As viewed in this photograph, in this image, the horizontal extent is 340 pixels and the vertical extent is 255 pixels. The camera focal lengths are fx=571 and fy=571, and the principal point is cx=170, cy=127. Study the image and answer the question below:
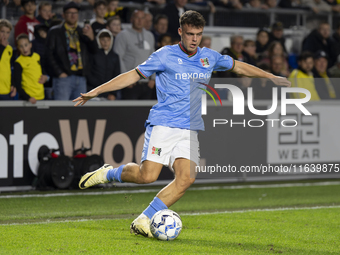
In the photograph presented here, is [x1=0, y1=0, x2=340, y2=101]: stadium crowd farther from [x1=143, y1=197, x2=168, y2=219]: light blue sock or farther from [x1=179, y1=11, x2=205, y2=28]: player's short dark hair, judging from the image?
[x1=179, y1=11, x2=205, y2=28]: player's short dark hair

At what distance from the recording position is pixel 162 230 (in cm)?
568

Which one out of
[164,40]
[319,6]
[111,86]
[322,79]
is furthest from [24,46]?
[319,6]

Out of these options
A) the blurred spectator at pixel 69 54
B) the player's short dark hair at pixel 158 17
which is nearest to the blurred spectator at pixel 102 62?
the blurred spectator at pixel 69 54

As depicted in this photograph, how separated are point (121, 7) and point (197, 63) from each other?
693cm

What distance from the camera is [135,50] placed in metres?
11.2

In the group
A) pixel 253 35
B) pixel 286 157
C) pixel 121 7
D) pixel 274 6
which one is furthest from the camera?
pixel 274 6

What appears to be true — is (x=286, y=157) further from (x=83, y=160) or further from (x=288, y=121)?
(x=83, y=160)

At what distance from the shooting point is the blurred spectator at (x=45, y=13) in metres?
10.9

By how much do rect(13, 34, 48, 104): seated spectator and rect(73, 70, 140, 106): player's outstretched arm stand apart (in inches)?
165

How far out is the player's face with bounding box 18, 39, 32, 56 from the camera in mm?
9719

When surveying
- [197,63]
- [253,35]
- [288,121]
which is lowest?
[288,121]

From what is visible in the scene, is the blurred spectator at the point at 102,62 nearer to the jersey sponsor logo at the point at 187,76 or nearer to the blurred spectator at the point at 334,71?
the jersey sponsor logo at the point at 187,76

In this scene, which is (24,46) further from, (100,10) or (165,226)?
(165,226)

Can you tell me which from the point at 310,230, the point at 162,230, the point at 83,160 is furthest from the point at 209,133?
the point at 162,230
